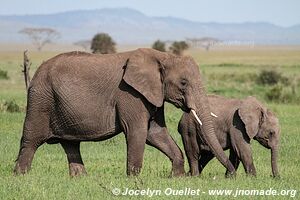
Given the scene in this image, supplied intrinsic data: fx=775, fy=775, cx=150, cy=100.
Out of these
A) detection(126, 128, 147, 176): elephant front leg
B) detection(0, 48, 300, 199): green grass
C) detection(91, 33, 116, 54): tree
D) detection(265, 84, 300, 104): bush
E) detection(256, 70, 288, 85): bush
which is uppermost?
detection(126, 128, 147, 176): elephant front leg

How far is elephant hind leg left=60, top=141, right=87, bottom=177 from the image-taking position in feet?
39.1

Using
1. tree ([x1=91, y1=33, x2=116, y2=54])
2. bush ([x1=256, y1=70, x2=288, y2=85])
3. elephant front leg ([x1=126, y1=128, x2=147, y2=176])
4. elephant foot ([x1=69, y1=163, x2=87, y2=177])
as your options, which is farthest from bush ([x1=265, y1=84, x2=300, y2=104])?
tree ([x1=91, y1=33, x2=116, y2=54])

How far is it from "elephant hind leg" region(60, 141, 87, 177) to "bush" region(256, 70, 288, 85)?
29.3 m

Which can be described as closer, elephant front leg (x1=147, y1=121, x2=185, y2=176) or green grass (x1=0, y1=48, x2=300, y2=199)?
green grass (x1=0, y1=48, x2=300, y2=199)

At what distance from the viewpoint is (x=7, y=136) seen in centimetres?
1803

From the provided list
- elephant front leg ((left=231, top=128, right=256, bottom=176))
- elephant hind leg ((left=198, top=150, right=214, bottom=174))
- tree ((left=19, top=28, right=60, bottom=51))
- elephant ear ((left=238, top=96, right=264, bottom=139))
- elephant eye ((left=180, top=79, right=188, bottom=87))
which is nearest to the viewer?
elephant eye ((left=180, top=79, right=188, bottom=87))

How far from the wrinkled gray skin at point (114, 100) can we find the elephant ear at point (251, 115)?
1.90 m

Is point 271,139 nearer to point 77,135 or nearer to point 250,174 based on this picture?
point 250,174

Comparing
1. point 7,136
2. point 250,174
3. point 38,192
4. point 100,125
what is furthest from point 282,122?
point 38,192

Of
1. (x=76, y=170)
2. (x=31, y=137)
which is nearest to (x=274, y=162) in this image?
(x=76, y=170)

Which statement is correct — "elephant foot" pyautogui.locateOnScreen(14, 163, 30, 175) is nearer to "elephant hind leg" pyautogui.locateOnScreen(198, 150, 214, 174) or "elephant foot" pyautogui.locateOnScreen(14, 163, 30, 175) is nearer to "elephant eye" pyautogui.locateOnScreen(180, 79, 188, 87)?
"elephant eye" pyautogui.locateOnScreen(180, 79, 188, 87)

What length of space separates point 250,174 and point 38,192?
403 cm

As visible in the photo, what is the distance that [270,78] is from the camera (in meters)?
40.9

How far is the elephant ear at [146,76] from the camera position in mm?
11130
